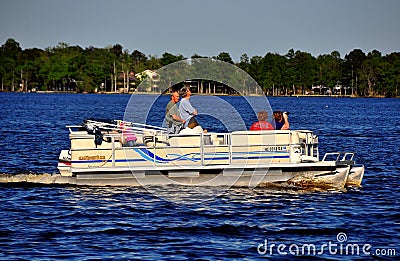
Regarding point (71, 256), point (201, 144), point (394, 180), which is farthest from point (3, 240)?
point (394, 180)

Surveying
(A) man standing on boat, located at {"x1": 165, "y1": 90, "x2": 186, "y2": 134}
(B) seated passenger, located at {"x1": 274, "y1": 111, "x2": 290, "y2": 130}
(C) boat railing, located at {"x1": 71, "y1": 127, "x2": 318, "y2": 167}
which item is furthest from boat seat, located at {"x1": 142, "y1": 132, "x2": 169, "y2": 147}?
(B) seated passenger, located at {"x1": 274, "y1": 111, "x2": 290, "y2": 130}

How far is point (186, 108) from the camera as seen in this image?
19.5 meters

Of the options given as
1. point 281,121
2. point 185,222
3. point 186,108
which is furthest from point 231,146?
point 185,222

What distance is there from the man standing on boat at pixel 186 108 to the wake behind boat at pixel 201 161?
1.34 ft

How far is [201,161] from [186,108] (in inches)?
56.3

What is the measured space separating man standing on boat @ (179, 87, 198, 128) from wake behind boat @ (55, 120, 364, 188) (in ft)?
1.34

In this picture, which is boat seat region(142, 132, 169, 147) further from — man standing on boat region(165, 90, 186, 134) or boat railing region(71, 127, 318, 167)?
man standing on boat region(165, 90, 186, 134)

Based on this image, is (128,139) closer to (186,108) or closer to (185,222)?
(186,108)

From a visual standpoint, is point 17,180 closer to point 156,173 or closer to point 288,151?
point 156,173

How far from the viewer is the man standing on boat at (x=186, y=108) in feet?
63.3

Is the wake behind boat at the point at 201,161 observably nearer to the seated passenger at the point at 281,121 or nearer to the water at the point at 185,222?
the water at the point at 185,222

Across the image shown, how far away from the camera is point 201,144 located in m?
19.0

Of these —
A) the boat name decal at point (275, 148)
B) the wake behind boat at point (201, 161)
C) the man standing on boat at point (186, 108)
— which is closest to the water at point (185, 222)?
the wake behind boat at point (201, 161)

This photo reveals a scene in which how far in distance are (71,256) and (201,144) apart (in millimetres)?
6003
